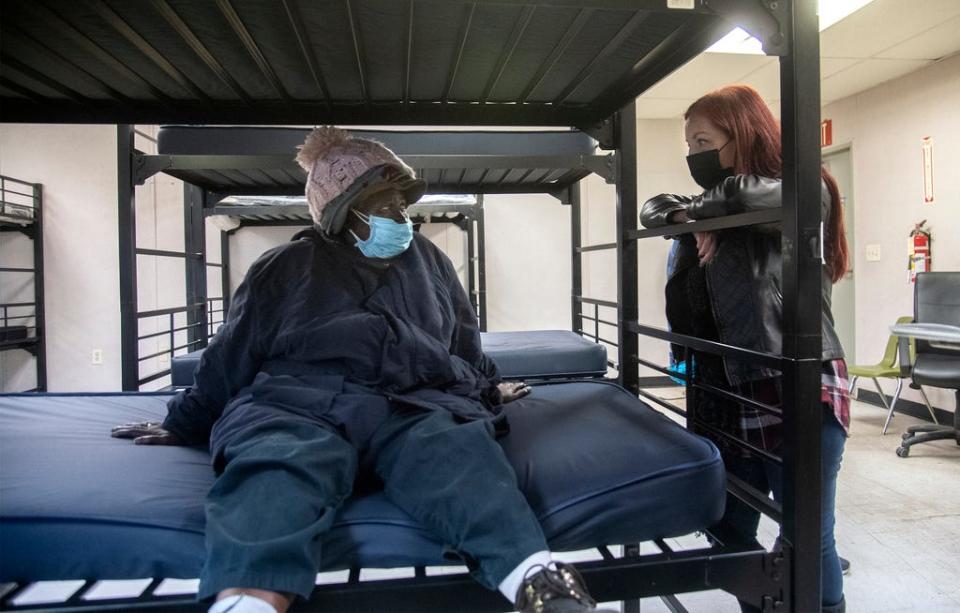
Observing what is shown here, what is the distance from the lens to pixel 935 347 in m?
3.54

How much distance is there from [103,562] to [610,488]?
84 centimetres

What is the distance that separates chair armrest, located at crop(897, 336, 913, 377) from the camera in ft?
11.6

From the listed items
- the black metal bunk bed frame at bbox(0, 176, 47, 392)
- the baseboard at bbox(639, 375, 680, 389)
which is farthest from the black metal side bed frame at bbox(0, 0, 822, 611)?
the baseboard at bbox(639, 375, 680, 389)

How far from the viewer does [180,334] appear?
4.96 metres

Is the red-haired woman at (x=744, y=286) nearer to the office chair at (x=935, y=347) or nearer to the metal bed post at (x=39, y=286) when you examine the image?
the office chair at (x=935, y=347)

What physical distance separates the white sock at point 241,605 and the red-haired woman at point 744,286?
3.16ft


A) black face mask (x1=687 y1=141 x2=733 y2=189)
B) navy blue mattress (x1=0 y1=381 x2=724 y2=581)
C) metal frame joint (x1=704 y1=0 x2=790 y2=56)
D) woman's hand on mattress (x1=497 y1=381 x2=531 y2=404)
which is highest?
metal frame joint (x1=704 y1=0 x2=790 y2=56)

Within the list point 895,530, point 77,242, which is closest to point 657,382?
point 895,530

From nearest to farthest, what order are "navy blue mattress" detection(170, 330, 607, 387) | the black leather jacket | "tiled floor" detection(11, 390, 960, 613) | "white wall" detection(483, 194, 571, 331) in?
the black leather jacket < "tiled floor" detection(11, 390, 960, 613) < "navy blue mattress" detection(170, 330, 607, 387) < "white wall" detection(483, 194, 571, 331)

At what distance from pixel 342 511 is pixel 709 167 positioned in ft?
3.71

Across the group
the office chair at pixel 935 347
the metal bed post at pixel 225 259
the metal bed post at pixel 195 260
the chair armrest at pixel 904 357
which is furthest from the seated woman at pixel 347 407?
the metal bed post at pixel 225 259

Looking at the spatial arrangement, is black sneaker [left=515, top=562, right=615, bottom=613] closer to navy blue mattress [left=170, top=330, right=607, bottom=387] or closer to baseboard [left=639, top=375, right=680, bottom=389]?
navy blue mattress [left=170, top=330, right=607, bottom=387]

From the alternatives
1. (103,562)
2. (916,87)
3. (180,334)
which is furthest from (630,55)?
(180,334)

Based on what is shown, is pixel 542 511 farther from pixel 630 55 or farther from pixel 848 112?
pixel 848 112
